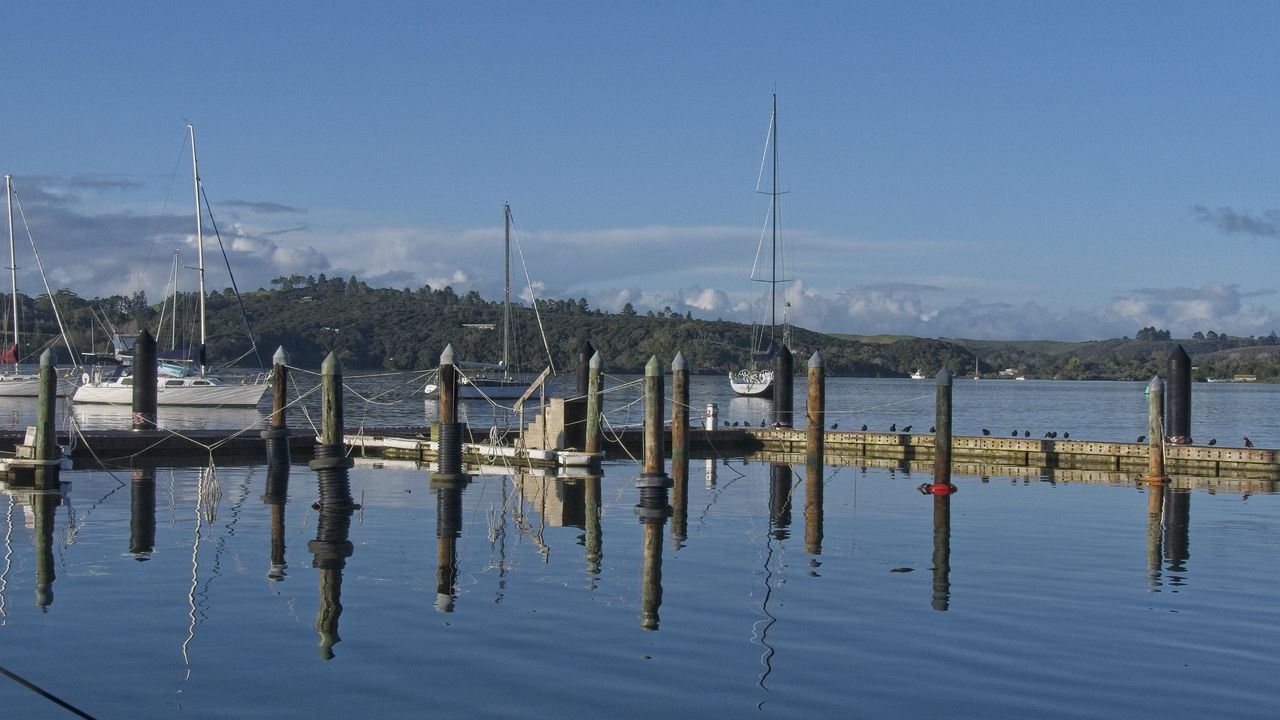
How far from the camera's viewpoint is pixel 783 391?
1727 inches

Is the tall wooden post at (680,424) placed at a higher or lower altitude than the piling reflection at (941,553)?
higher

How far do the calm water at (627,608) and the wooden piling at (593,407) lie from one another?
4.86 meters

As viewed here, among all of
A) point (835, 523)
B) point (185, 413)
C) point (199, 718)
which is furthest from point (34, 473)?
point (185, 413)

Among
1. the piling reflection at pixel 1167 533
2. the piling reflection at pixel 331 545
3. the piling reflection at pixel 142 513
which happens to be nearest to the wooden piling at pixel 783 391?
the piling reflection at pixel 1167 533

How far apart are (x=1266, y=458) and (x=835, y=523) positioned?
53.5 ft

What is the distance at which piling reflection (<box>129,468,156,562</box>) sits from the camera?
18891 mm

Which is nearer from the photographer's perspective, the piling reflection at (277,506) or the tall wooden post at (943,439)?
the piling reflection at (277,506)

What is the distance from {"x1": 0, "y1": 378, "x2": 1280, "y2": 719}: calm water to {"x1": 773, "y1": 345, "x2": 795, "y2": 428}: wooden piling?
17020mm

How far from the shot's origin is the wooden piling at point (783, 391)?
141ft

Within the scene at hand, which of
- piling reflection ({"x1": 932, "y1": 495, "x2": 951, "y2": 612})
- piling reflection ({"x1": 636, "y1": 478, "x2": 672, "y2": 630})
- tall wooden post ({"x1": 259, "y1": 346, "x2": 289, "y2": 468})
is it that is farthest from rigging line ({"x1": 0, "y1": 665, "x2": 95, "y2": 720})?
tall wooden post ({"x1": 259, "y1": 346, "x2": 289, "y2": 468})

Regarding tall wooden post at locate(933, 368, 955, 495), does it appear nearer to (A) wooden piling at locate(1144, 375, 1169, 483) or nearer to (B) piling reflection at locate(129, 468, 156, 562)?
(A) wooden piling at locate(1144, 375, 1169, 483)

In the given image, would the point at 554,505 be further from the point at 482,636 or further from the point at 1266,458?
the point at 1266,458

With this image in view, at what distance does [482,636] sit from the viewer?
44.1ft

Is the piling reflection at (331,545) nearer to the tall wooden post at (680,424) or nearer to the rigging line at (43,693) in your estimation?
the rigging line at (43,693)
